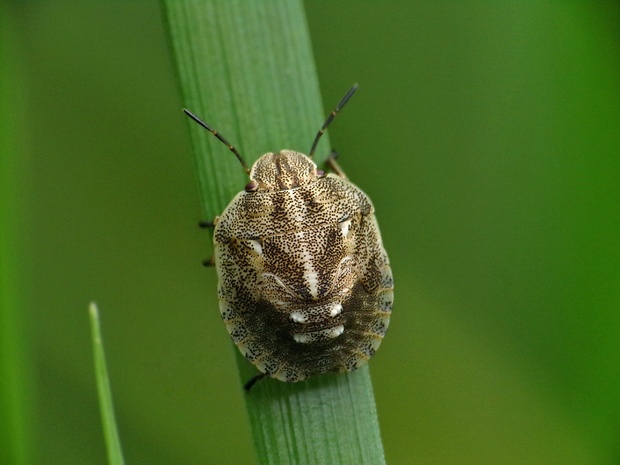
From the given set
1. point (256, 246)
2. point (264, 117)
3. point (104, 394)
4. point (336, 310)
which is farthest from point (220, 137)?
point (104, 394)

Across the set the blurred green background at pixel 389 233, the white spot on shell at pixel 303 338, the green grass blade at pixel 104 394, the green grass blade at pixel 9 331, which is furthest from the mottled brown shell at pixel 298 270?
the blurred green background at pixel 389 233

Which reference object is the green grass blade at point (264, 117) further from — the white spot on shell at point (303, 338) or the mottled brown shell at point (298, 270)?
the white spot on shell at point (303, 338)

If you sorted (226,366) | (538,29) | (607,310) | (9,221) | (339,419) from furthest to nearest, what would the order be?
(226,366), (538,29), (607,310), (9,221), (339,419)

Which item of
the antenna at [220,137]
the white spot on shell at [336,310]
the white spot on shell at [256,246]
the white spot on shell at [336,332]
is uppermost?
the antenna at [220,137]

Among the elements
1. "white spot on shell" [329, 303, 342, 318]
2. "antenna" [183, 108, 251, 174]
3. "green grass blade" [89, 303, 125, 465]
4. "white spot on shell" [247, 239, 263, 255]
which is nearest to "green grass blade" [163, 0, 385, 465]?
"antenna" [183, 108, 251, 174]

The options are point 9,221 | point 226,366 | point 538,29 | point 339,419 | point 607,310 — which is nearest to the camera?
point 339,419

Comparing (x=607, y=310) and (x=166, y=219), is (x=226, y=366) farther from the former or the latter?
(x=607, y=310)

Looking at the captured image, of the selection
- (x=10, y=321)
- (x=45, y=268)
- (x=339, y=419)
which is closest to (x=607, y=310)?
(x=339, y=419)

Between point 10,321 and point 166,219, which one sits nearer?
point 10,321

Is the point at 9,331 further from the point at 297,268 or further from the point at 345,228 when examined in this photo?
the point at 345,228
